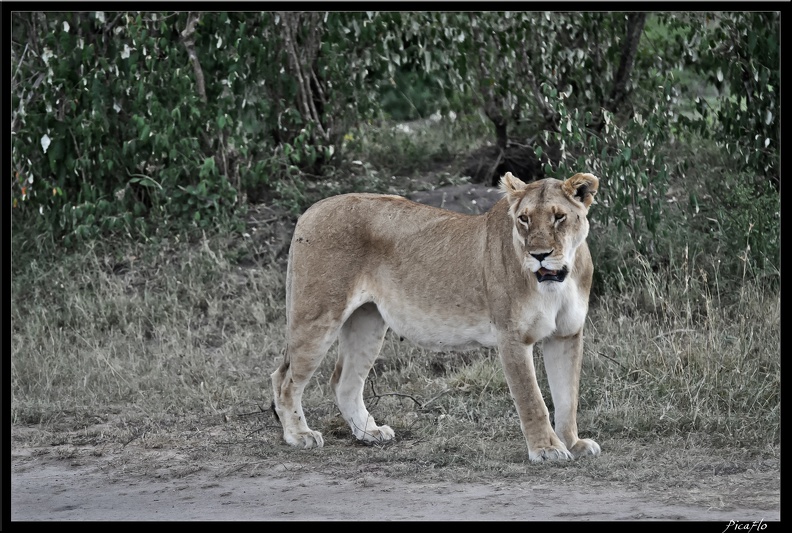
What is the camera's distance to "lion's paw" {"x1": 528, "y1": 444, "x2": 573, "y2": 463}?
537cm

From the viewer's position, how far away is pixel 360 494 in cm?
505

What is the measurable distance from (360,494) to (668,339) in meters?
2.60

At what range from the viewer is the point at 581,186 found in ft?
17.4

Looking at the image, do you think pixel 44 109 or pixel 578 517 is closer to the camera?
pixel 578 517

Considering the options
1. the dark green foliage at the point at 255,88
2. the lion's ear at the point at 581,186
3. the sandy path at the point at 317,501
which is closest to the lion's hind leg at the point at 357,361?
the sandy path at the point at 317,501

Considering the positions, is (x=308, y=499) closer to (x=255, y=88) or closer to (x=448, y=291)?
(x=448, y=291)

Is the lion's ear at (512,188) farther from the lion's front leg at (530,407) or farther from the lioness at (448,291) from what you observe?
the lion's front leg at (530,407)

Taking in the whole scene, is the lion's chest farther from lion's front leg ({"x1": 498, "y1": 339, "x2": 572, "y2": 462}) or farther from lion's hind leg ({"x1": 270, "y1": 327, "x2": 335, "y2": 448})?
lion's hind leg ({"x1": 270, "y1": 327, "x2": 335, "y2": 448})

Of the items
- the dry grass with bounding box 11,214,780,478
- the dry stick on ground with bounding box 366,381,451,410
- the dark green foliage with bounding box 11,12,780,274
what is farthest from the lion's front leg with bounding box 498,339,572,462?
the dark green foliage with bounding box 11,12,780,274

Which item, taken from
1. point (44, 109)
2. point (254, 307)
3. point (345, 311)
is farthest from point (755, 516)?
point (44, 109)

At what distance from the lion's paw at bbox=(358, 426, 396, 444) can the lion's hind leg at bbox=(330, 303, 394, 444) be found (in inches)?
1.0

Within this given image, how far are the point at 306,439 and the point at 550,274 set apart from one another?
5.49 ft

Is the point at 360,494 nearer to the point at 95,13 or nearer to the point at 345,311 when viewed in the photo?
the point at 345,311

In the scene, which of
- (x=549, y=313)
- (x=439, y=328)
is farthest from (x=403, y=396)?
(x=549, y=313)
